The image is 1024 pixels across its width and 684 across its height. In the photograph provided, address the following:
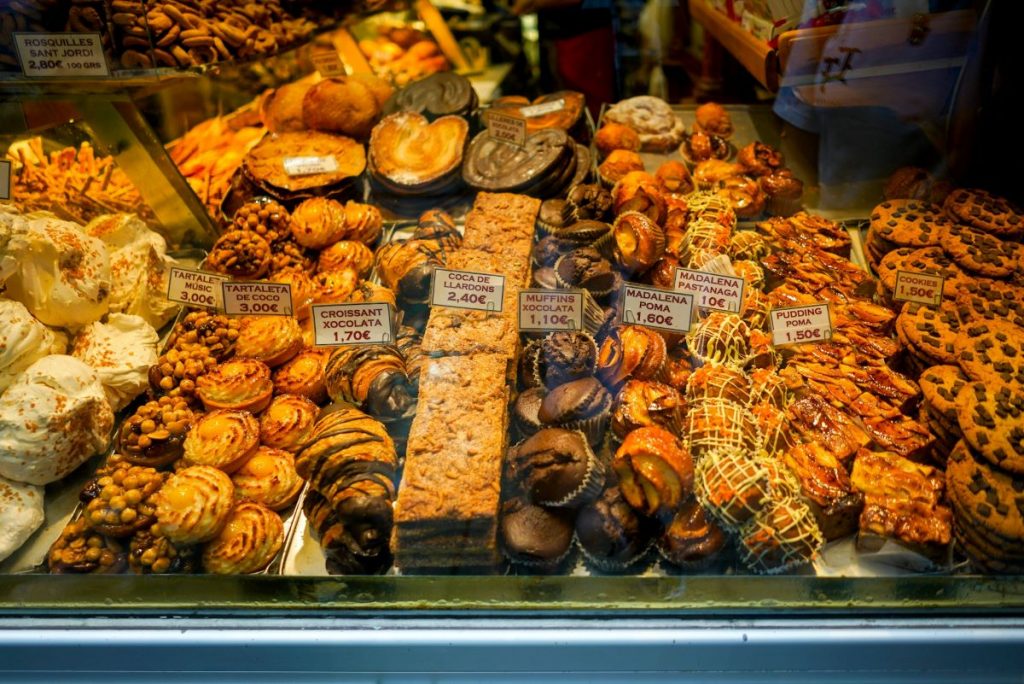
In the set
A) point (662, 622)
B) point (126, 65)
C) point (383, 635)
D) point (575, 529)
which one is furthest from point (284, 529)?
point (126, 65)

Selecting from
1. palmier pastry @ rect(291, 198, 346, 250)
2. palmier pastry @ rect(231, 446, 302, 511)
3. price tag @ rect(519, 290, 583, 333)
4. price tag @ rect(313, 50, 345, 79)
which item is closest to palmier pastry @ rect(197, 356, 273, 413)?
palmier pastry @ rect(231, 446, 302, 511)

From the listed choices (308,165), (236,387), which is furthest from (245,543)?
(308,165)

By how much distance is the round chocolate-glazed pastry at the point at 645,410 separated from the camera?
2.36m

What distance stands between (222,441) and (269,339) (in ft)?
1.70

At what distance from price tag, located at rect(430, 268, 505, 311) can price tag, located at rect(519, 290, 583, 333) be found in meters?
0.13

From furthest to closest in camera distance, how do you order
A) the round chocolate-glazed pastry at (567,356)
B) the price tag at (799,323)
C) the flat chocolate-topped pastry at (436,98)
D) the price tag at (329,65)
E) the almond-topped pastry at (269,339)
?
the price tag at (329,65), the flat chocolate-topped pastry at (436,98), the almond-topped pastry at (269,339), the price tag at (799,323), the round chocolate-glazed pastry at (567,356)

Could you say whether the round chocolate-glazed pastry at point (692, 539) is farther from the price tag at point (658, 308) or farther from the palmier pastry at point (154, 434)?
the palmier pastry at point (154, 434)

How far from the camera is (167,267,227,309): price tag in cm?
287

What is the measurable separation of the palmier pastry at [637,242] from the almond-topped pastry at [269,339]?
1410 mm

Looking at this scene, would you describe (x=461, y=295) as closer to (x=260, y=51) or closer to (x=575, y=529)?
(x=575, y=529)

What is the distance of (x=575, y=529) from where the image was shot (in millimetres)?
2168

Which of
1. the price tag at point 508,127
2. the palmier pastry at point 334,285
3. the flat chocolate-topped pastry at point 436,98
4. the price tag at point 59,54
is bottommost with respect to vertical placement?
the palmier pastry at point 334,285

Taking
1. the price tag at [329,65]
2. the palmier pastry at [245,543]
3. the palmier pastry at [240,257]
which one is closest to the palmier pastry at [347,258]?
the palmier pastry at [240,257]

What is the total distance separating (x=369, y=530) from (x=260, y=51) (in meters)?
2.47
